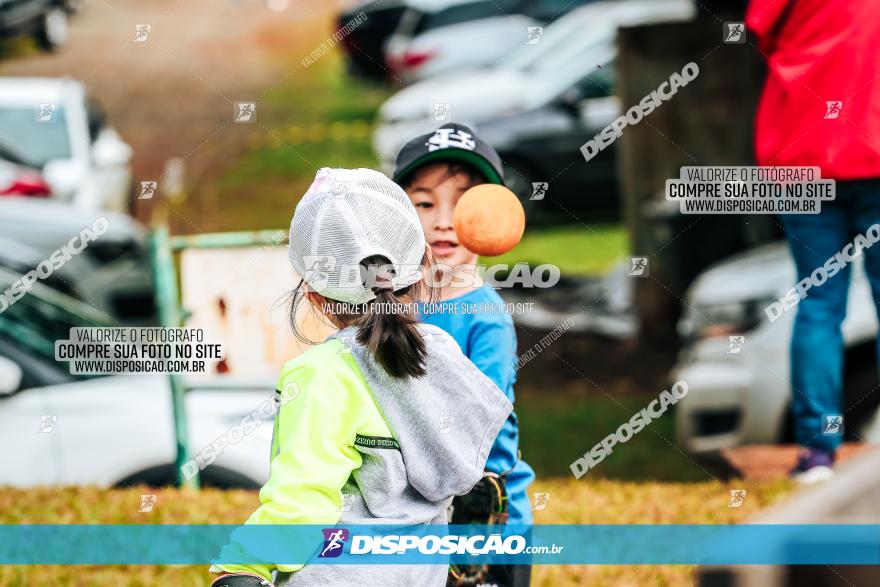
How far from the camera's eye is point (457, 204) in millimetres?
3254

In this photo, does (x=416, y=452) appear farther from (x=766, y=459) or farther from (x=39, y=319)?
(x=39, y=319)

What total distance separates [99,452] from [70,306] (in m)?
0.83

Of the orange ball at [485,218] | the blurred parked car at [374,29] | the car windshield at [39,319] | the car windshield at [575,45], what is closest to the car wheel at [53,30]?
the blurred parked car at [374,29]

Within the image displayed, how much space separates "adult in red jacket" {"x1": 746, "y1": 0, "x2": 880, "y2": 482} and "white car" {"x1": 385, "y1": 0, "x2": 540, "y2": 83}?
1153cm

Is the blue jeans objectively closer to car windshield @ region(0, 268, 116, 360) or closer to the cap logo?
the cap logo

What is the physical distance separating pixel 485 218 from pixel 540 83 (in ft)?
29.8

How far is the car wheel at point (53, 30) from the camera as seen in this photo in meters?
14.8

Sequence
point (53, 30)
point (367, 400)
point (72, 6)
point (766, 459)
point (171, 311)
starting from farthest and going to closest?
point (72, 6) → point (53, 30) → point (171, 311) → point (766, 459) → point (367, 400)

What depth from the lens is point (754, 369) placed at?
5.60 m

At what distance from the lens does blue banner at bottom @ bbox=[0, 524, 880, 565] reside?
136 centimetres

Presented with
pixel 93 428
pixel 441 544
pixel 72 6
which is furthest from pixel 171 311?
pixel 72 6

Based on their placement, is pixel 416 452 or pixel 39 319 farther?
pixel 39 319

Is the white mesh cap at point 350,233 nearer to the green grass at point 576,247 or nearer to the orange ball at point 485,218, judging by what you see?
the orange ball at point 485,218

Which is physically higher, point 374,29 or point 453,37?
point 374,29
